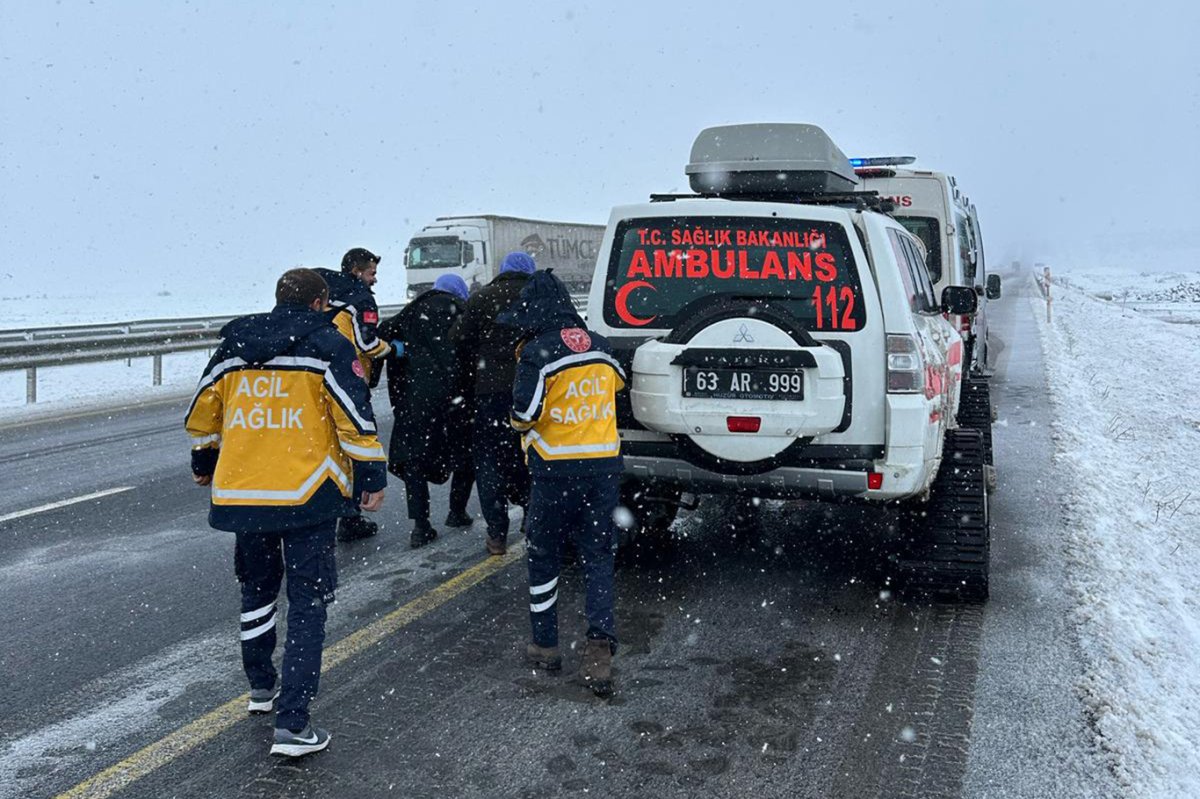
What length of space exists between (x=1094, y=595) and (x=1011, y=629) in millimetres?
801

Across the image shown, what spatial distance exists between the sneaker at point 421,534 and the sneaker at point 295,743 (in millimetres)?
3017

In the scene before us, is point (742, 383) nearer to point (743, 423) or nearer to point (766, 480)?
point (743, 423)

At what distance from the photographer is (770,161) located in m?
8.90

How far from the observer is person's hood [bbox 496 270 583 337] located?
4789 millimetres

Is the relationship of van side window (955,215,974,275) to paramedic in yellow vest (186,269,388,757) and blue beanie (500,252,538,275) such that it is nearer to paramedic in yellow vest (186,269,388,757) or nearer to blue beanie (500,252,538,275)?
blue beanie (500,252,538,275)

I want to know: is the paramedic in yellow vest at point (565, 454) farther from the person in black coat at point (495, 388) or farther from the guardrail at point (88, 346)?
the guardrail at point (88, 346)

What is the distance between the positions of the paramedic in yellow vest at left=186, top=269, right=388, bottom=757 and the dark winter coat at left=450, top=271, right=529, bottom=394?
2.38 metres

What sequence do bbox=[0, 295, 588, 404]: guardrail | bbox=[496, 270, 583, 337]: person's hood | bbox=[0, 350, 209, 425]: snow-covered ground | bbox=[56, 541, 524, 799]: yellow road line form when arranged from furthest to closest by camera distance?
bbox=[0, 295, 588, 404]: guardrail < bbox=[0, 350, 209, 425]: snow-covered ground < bbox=[496, 270, 583, 337]: person's hood < bbox=[56, 541, 524, 799]: yellow road line

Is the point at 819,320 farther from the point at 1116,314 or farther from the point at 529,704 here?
the point at 1116,314

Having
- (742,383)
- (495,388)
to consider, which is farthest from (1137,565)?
(495,388)

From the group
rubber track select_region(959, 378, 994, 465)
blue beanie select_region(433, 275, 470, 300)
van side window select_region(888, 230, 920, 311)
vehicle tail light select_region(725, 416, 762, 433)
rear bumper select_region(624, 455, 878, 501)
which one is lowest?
rubber track select_region(959, 378, 994, 465)

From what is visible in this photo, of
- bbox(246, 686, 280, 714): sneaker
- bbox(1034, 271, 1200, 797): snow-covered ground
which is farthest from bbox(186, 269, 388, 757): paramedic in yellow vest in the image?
bbox(1034, 271, 1200, 797): snow-covered ground

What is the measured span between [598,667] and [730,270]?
7.39 ft

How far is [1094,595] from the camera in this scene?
5805mm
